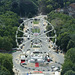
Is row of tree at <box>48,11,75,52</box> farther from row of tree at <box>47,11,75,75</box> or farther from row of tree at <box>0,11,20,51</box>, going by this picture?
row of tree at <box>0,11,20,51</box>

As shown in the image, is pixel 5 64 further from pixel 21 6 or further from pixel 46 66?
pixel 21 6

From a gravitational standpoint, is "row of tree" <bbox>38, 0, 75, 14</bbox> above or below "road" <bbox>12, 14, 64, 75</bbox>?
above

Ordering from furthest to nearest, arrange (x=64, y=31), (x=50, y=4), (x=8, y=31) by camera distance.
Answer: (x=50, y=4) → (x=8, y=31) → (x=64, y=31)

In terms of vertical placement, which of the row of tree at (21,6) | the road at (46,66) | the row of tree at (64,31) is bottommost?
the road at (46,66)

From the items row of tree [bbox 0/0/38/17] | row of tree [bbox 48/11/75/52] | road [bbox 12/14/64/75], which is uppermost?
row of tree [bbox 0/0/38/17]

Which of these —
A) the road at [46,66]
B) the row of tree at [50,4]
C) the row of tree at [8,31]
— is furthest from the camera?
the row of tree at [50,4]

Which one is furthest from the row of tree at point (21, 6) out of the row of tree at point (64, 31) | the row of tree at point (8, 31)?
the row of tree at point (64, 31)

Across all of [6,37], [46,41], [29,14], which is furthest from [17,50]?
[29,14]

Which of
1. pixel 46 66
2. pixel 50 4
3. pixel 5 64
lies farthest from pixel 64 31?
pixel 50 4

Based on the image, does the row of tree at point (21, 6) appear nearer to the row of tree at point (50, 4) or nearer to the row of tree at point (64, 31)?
the row of tree at point (50, 4)

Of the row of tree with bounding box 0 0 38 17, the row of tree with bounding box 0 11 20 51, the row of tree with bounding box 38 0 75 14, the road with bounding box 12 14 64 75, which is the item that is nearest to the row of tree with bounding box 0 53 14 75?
the road with bounding box 12 14 64 75

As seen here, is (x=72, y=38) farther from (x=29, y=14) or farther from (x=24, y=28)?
(x=29, y=14)
